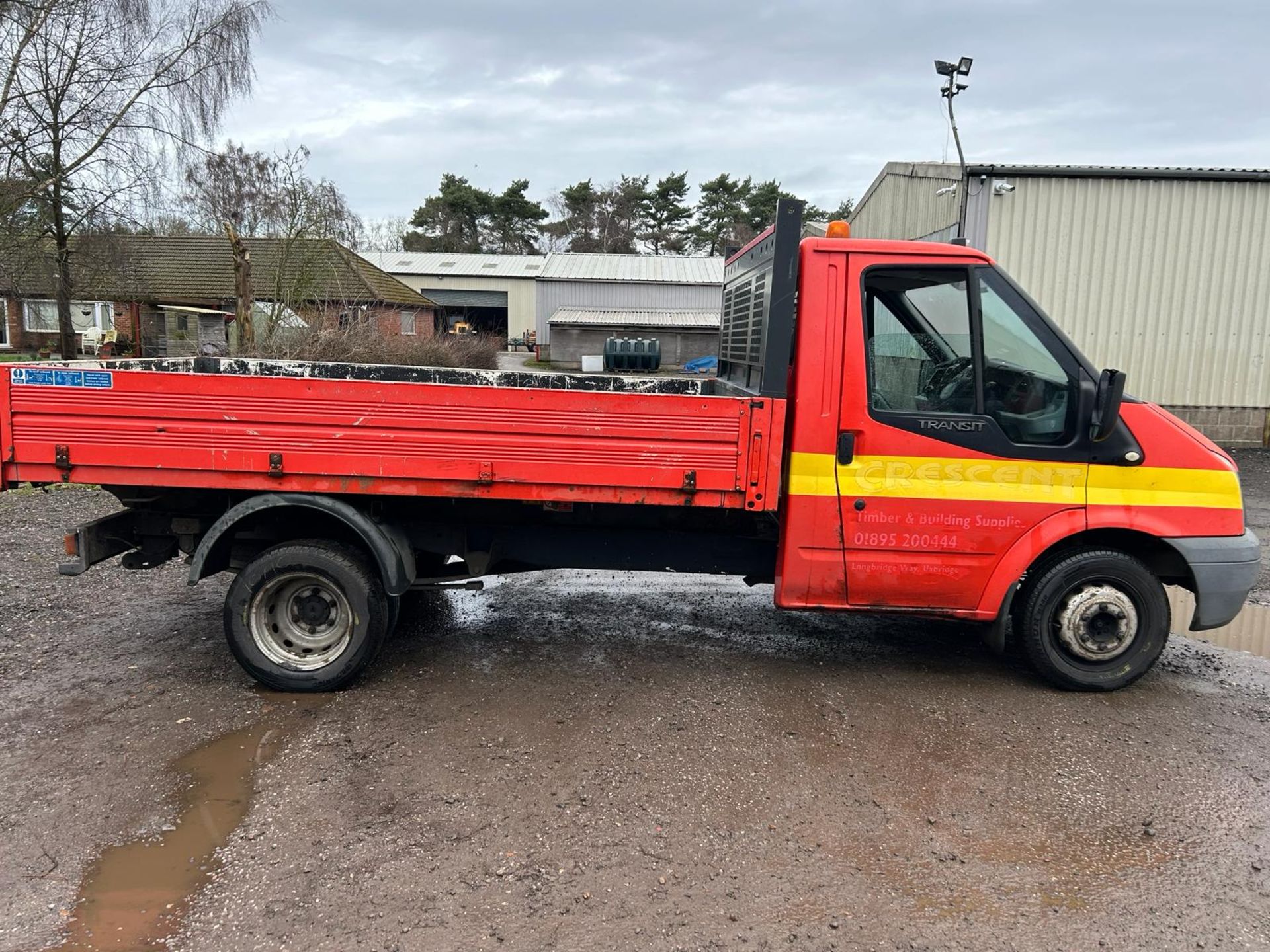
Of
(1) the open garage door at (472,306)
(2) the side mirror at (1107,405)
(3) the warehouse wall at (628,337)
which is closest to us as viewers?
(2) the side mirror at (1107,405)

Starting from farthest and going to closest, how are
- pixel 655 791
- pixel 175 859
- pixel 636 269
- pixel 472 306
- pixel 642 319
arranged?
pixel 472 306, pixel 636 269, pixel 642 319, pixel 655 791, pixel 175 859

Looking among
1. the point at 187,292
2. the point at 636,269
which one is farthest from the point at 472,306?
the point at 187,292

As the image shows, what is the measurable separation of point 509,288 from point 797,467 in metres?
45.4

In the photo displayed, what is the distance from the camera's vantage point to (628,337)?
35.4 meters

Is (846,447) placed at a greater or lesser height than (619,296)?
lesser

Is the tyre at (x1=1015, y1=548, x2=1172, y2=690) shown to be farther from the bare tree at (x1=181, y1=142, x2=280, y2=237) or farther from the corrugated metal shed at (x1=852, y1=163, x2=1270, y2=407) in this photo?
the bare tree at (x1=181, y1=142, x2=280, y2=237)

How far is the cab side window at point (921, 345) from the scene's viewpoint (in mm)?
4457

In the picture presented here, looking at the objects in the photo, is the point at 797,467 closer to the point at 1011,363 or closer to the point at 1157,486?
the point at 1011,363

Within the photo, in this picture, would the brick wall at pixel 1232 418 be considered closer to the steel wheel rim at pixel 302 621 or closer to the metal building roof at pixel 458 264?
the steel wheel rim at pixel 302 621

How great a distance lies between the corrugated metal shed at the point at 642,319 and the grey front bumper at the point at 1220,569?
1158 inches

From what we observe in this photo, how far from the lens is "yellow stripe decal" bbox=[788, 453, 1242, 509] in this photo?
4.47 m

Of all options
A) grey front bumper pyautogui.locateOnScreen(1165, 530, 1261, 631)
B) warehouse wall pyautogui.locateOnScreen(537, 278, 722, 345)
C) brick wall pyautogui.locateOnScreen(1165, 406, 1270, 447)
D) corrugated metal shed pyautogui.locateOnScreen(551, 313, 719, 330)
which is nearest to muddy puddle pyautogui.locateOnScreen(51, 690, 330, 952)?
grey front bumper pyautogui.locateOnScreen(1165, 530, 1261, 631)

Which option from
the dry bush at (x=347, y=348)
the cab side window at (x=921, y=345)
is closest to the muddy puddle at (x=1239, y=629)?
the cab side window at (x=921, y=345)

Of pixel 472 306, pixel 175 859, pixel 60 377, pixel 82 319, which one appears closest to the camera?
pixel 175 859
